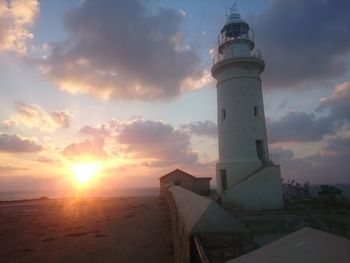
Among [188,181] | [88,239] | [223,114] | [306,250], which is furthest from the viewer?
[188,181]

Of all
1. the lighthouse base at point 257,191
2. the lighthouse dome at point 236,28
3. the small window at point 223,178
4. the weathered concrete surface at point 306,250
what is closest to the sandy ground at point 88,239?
the lighthouse base at point 257,191

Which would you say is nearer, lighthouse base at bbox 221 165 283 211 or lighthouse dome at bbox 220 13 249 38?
lighthouse base at bbox 221 165 283 211

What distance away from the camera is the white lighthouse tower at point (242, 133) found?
2009cm

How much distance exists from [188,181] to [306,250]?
98.7ft

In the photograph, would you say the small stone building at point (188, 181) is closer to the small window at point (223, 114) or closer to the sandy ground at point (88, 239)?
the small window at point (223, 114)

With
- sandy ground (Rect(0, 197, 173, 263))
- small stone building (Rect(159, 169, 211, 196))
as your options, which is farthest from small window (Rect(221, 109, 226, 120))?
small stone building (Rect(159, 169, 211, 196))

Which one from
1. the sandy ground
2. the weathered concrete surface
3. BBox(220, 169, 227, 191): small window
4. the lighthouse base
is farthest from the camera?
BBox(220, 169, 227, 191): small window

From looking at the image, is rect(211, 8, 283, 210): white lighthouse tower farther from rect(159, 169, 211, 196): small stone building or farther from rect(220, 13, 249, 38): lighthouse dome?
rect(159, 169, 211, 196): small stone building

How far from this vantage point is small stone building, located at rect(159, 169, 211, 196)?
31922mm

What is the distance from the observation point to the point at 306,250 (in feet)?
7.70

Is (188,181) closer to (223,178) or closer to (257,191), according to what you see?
(223,178)

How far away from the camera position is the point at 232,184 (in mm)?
21516

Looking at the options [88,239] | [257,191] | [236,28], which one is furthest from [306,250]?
[236,28]

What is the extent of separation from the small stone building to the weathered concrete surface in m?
29.4
